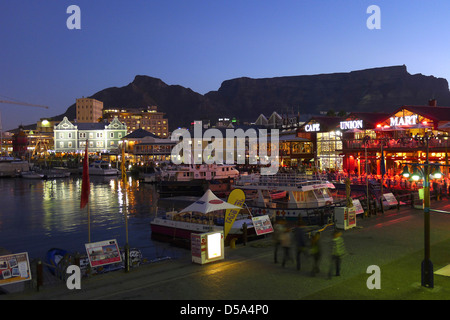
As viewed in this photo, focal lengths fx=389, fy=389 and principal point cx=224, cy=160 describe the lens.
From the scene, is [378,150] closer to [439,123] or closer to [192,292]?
[439,123]

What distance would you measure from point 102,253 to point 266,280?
6.79 metres

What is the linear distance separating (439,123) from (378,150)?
27.6ft

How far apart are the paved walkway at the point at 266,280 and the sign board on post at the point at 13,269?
27.7 inches

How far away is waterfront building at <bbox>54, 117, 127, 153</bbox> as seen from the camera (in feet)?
483

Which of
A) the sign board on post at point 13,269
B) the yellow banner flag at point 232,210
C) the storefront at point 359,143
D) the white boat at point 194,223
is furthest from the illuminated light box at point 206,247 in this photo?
the storefront at point 359,143

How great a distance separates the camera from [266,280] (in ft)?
45.6

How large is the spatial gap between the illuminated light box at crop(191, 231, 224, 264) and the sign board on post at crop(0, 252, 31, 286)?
6.28m

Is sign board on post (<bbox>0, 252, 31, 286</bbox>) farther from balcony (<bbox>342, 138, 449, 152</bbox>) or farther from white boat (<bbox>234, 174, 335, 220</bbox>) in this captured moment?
balcony (<bbox>342, 138, 449, 152</bbox>)

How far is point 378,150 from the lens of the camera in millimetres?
54219

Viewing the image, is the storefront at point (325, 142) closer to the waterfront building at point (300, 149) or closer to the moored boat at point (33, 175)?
the waterfront building at point (300, 149)

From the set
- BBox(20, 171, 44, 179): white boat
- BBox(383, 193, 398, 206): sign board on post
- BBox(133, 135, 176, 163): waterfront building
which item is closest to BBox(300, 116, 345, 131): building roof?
BBox(383, 193, 398, 206): sign board on post

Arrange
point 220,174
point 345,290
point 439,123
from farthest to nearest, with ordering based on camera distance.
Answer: point 220,174 → point 439,123 → point 345,290
